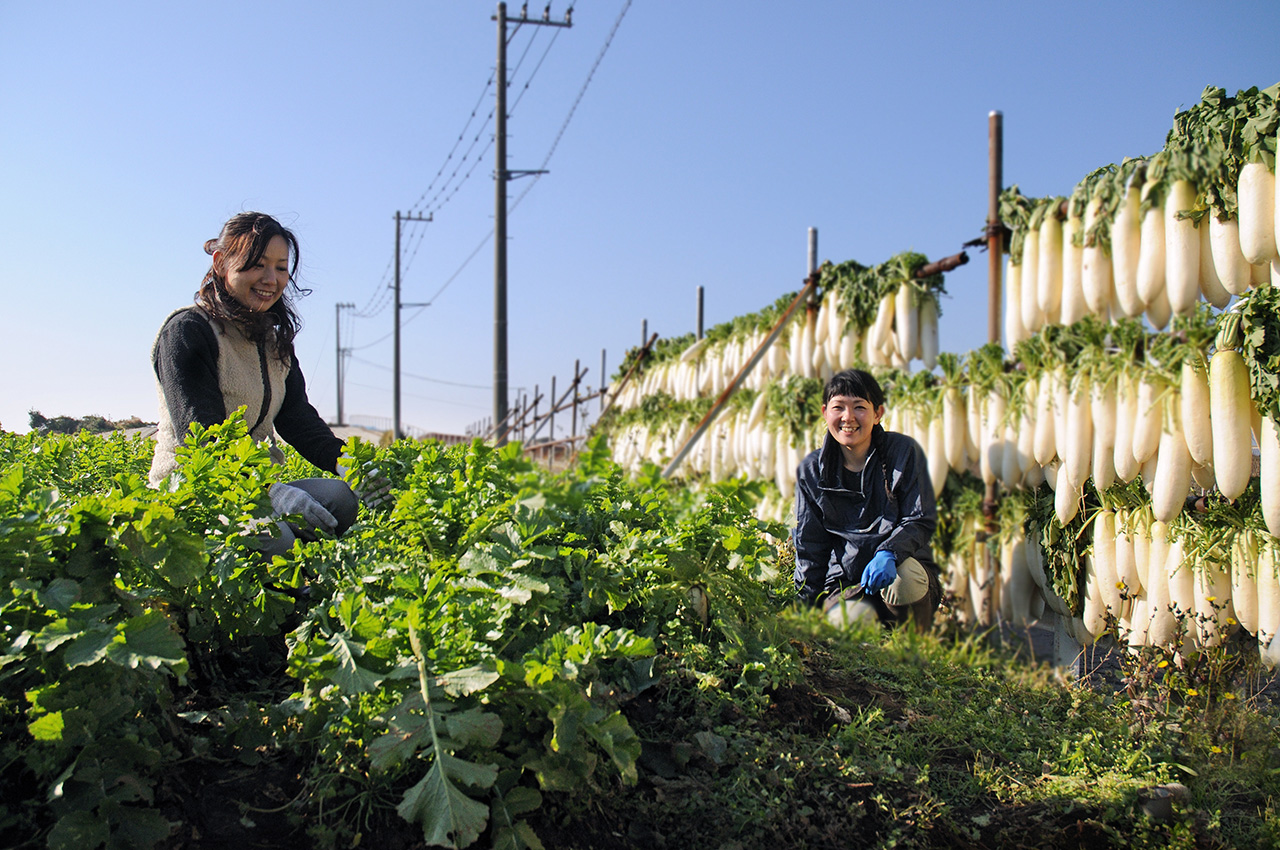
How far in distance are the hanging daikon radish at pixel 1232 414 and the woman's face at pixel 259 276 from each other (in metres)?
3.31

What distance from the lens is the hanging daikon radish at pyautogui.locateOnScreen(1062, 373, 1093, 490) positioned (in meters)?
3.57

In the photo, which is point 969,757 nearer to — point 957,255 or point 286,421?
point 286,421

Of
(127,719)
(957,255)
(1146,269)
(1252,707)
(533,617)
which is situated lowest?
(1252,707)

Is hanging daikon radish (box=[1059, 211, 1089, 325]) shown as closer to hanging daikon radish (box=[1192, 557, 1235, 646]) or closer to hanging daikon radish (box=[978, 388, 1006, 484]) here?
hanging daikon radish (box=[978, 388, 1006, 484])

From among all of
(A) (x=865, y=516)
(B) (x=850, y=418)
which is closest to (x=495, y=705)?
(B) (x=850, y=418)

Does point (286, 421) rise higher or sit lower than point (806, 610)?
higher

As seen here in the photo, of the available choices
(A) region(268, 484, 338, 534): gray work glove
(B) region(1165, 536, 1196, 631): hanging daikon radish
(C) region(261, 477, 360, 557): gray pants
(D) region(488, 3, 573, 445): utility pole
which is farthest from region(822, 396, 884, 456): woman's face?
(D) region(488, 3, 573, 445): utility pole

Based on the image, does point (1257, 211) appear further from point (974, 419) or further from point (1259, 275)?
point (974, 419)

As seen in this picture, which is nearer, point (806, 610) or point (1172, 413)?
point (1172, 413)

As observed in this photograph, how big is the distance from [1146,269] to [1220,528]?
Answer: 3.59ft

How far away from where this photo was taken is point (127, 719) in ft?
4.47

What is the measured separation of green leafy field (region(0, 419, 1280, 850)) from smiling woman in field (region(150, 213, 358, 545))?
12.7 inches

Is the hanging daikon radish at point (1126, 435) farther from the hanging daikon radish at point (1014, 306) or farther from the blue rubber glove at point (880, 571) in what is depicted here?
the blue rubber glove at point (880, 571)

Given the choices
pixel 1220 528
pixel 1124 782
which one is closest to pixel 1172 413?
pixel 1220 528
